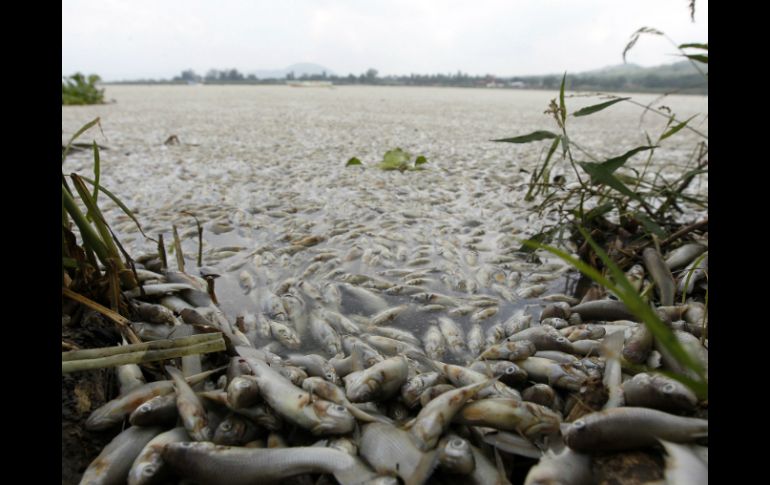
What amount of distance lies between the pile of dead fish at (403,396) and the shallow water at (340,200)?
16cm

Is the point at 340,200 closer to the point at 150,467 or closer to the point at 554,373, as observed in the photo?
the point at 554,373

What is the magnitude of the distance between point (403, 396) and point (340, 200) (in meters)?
2.08

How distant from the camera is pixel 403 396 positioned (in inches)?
46.5

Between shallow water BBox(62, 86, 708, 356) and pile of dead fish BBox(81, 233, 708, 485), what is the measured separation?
0.52 ft

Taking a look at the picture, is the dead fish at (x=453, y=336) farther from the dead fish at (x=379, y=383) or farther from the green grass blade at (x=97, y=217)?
the green grass blade at (x=97, y=217)

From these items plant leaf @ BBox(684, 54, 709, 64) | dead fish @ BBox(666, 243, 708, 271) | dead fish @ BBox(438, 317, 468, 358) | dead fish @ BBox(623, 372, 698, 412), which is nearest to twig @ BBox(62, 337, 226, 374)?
dead fish @ BBox(438, 317, 468, 358)

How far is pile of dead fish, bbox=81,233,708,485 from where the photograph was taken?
3.06 feet

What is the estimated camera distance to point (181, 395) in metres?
1.11

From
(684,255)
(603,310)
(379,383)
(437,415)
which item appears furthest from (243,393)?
(684,255)

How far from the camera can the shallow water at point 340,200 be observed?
6.97 feet

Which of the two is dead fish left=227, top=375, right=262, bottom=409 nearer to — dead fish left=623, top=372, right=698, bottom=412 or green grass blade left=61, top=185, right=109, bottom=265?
green grass blade left=61, top=185, right=109, bottom=265
